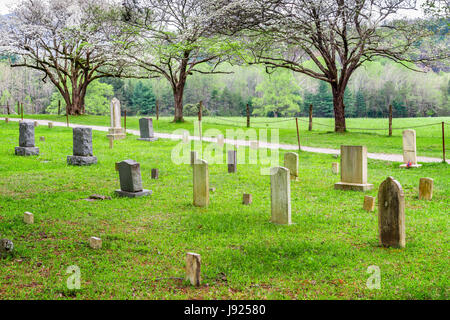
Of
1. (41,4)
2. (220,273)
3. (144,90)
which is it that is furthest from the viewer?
(144,90)

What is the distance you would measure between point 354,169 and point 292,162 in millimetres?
1769

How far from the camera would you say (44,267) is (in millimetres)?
5637

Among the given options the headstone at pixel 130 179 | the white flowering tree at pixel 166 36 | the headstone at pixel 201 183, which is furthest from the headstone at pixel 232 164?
the white flowering tree at pixel 166 36

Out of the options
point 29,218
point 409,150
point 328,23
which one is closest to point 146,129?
point 328,23

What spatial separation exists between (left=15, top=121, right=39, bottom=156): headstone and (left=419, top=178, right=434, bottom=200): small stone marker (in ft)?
46.4

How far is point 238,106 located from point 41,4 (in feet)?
149

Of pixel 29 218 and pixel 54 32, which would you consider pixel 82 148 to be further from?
pixel 54 32

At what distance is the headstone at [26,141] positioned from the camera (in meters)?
16.8

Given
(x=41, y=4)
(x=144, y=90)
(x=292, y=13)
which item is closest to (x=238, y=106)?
(x=144, y=90)

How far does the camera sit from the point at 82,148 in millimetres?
15062

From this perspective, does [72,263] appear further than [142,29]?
No
